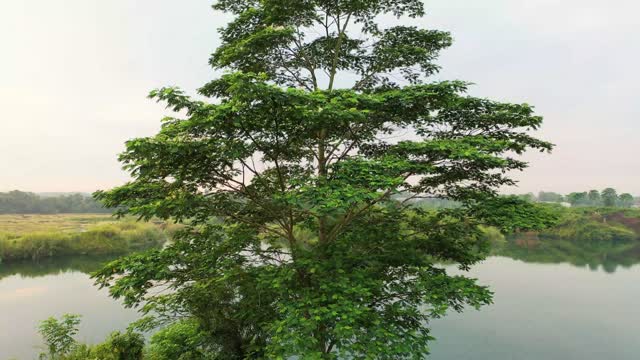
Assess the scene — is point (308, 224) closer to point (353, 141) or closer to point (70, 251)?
point (353, 141)

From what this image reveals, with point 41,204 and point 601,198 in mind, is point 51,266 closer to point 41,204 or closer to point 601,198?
point 41,204

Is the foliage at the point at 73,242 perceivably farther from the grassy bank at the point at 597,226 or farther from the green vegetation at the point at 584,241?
the grassy bank at the point at 597,226

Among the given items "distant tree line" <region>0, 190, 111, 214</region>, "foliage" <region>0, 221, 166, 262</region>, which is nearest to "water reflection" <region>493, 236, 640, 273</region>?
"foliage" <region>0, 221, 166, 262</region>

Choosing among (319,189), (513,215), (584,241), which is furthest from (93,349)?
(584,241)

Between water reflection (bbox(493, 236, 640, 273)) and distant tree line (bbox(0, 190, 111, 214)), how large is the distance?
105458 mm

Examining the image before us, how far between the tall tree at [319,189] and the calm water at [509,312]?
10.8m

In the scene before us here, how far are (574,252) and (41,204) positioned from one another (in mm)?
131172

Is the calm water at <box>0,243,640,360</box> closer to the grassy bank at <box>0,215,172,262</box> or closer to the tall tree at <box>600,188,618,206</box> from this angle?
the grassy bank at <box>0,215,172,262</box>

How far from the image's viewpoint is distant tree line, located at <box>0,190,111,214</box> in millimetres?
99062

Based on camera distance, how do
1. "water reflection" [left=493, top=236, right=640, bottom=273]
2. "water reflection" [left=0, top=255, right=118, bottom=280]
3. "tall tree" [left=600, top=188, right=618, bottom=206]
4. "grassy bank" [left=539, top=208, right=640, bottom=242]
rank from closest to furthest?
"water reflection" [left=0, top=255, right=118, bottom=280] → "water reflection" [left=493, top=236, right=640, bottom=273] → "grassy bank" [left=539, top=208, right=640, bottom=242] → "tall tree" [left=600, top=188, right=618, bottom=206]

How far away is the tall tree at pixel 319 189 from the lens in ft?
20.5

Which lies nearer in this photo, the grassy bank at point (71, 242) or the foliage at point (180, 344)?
the foliage at point (180, 344)

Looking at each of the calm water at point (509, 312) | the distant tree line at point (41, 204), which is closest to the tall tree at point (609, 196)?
the calm water at point (509, 312)

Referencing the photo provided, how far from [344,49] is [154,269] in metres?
7.96
